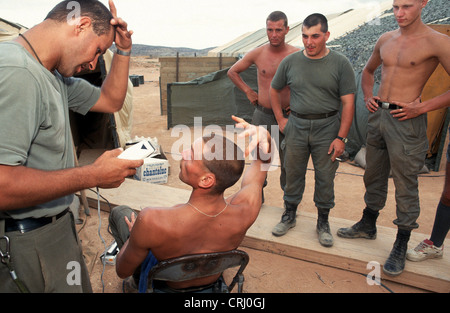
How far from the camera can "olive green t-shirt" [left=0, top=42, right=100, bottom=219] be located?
1381 millimetres

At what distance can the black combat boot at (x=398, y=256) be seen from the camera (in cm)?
329

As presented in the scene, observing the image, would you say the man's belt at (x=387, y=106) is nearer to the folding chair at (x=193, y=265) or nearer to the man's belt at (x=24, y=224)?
the folding chair at (x=193, y=265)

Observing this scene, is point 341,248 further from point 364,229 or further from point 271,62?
point 271,62

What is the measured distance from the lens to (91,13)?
5.81ft

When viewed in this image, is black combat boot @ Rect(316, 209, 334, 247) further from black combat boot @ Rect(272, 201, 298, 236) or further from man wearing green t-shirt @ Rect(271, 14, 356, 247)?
black combat boot @ Rect(272, 201, 298, 236)

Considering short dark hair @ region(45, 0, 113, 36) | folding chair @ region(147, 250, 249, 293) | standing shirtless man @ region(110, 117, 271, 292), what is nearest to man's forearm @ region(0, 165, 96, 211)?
standing shirtless man @ region(110, 117, 271, 292)

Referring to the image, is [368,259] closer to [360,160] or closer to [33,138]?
[33,138]

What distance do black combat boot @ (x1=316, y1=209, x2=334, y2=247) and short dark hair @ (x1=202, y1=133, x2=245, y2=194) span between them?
2170 mm

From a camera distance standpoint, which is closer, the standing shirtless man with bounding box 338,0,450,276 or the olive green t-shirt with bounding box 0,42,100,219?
the olive green t-shirt with bounding box 0,42,100,219

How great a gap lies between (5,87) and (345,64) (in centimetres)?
315

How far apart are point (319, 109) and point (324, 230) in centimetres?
141

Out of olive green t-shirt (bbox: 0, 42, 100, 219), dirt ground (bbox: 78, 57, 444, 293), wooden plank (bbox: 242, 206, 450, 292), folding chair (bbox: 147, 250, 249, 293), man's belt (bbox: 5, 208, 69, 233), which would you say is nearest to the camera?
olive green t-shirt (bbox: 0, 42, 100, 219)

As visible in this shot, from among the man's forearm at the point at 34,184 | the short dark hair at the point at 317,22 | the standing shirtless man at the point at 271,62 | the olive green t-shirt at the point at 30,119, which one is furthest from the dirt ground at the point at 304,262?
the short dark hair at the point at 317,22

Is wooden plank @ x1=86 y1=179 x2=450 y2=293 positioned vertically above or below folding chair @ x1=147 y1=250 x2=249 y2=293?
below
